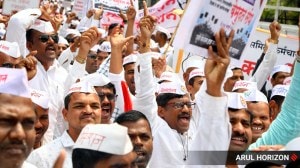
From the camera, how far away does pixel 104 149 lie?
308 cm

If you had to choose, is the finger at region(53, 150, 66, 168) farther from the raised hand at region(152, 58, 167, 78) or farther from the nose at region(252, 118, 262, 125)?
the raised hand at region(152, 58, 167, 78)

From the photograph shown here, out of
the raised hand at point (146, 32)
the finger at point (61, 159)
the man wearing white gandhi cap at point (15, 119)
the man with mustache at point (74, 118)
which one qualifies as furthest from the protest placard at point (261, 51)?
the finger at point (61, 159)

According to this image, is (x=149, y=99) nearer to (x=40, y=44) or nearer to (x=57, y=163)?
(x=40, y=44)

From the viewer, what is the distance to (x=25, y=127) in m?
2.90

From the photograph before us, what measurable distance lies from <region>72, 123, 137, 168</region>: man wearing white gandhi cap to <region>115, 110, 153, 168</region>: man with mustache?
2.60 feet

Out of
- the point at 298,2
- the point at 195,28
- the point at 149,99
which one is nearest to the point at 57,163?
the point at 195,28

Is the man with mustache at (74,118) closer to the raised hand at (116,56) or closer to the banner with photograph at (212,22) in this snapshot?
the raised hand at (116,56)

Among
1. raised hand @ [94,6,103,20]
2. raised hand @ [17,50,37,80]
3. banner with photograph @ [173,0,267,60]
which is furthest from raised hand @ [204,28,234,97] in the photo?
raised hand @ [94,6,103,20]

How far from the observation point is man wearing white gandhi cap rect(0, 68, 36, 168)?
2.83 metres

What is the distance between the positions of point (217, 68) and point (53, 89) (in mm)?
3138

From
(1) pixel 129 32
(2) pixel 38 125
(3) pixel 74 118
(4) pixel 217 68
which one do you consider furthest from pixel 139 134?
(1) pixel 129 32

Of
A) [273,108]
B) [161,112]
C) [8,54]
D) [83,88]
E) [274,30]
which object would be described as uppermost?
[274,30]

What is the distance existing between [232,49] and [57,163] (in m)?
1.78

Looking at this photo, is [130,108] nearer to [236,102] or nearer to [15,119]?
[236,102]
